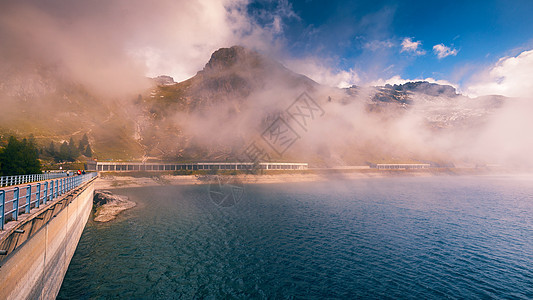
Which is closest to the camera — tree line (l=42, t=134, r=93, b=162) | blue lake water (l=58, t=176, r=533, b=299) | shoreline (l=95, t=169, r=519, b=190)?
blue lake water (l=58, t=176, r=533, b=299)

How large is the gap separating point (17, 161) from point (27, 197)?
77.8 metres

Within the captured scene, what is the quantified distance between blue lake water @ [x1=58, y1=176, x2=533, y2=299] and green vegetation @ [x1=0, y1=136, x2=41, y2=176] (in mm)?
45818

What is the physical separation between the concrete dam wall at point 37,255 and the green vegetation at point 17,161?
65359 millimetres

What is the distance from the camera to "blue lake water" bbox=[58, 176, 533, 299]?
2452 cm

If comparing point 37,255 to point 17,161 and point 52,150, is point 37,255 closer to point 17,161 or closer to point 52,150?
point 17,161

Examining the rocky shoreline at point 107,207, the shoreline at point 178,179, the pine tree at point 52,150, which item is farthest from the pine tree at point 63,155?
the rocky shoreline at point 107,207

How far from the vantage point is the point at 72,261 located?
29094mm

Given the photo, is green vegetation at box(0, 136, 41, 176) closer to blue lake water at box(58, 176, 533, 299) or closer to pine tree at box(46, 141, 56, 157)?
blue lake water at box(58, 176, 533, 299)

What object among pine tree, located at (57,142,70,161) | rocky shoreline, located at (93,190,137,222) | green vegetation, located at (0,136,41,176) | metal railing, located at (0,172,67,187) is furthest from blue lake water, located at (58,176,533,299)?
pine tree, located at (57,142,70,161)

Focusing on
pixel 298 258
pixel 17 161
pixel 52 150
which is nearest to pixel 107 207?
pixel 17 161

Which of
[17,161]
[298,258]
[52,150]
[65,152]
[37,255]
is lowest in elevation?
[298,258]

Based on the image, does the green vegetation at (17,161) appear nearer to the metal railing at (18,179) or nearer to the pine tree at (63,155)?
the metal railing at (18,179)

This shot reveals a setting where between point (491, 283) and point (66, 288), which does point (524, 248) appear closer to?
point (491, 283)

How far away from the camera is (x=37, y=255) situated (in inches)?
631
